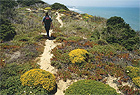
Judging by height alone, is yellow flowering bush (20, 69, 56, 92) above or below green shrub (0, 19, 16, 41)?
below

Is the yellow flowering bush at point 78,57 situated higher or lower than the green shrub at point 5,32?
lower

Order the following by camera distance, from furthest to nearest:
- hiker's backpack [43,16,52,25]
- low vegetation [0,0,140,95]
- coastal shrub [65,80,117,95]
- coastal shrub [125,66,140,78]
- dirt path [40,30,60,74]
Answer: hiker's backpack [43,16,52,25] → dirt path [40,30,60,74] → coastal shrub [125,66,140,78] → low vegetation [0,0,140,95] → coastal shrub [65,80,117,95]

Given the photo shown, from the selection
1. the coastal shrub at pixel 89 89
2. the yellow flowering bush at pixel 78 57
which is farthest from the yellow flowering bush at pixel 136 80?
the yellow flowering bush at pixel 78 57

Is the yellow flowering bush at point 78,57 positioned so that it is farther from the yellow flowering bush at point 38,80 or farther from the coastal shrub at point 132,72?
the coastal shrub at point 132,72

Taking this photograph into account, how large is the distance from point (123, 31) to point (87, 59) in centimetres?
888

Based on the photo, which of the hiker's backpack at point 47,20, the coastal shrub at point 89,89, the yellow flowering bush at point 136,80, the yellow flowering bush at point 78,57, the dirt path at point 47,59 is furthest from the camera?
the hiker's backpack at point 47,20

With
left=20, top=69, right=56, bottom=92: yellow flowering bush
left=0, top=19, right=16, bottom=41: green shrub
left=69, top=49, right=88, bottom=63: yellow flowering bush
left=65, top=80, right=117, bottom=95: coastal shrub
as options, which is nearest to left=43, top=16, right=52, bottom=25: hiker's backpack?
left=0, top=19, right=16, bottom=41: green shrub

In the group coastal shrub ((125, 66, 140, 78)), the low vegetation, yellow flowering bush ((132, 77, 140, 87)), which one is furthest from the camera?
coastal shrub ((125, 66, 140, 78))

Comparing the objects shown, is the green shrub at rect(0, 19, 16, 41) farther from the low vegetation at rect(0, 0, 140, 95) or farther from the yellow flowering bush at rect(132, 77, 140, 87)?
the yellow flowering bush at rect(132, 77, 140, 87)

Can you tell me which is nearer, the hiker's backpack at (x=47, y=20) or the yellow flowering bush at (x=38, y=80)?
the yellow flowering bush at (x=38, y=80)

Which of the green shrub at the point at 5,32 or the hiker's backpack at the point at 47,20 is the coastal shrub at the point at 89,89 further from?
the green shrub at the point at 5,32

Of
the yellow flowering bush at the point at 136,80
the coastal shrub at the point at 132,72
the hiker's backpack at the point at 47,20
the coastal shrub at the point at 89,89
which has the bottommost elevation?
the yellow flowering bush at the point at 136,80

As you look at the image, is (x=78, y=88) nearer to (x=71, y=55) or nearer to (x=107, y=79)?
(x=107, y=79)

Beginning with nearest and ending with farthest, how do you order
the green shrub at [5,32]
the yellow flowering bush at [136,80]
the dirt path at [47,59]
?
the yellow flowering bush at [136,80]
the dirt path at [47,59]
the green shrub at [5,32]
